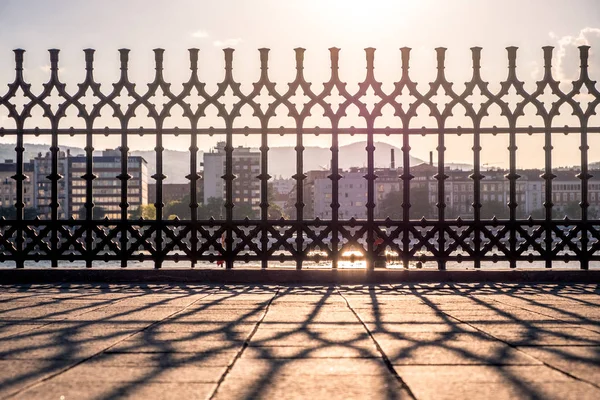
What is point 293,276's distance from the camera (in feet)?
40.4

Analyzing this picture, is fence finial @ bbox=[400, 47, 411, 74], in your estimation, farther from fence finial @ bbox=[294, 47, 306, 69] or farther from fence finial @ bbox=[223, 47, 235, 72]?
fence finial @ bbox=[223, 47, 235, 72]

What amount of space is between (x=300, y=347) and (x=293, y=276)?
6.75 m

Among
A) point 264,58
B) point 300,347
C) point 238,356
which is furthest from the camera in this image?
point 264,58

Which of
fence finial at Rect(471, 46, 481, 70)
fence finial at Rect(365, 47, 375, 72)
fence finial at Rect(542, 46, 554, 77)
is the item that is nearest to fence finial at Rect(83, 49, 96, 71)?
fence finial at Rect(365, 47, 375, 72)

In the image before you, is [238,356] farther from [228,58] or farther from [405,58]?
[405,58]

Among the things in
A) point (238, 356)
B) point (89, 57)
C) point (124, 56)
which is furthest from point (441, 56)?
point (238, 356)

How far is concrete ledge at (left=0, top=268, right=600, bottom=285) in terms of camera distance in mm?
12312

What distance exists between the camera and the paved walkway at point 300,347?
4.20 m

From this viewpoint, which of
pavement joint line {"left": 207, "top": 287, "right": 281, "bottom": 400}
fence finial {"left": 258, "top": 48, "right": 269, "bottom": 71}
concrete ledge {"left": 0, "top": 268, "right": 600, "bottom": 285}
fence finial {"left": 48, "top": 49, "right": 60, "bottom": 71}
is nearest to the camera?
pavement joint line {"left": 207, "top": 287, "right": 281, "bottom": 400}

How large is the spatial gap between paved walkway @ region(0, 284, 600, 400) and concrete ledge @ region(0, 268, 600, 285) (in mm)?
2668

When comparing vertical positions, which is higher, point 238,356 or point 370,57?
point 370,57

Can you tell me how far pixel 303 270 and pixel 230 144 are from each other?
2.45 meters

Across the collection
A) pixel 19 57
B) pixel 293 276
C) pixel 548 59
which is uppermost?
pixel 19 57

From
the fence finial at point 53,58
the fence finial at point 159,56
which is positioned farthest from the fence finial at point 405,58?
the fence finial at point 53,58
